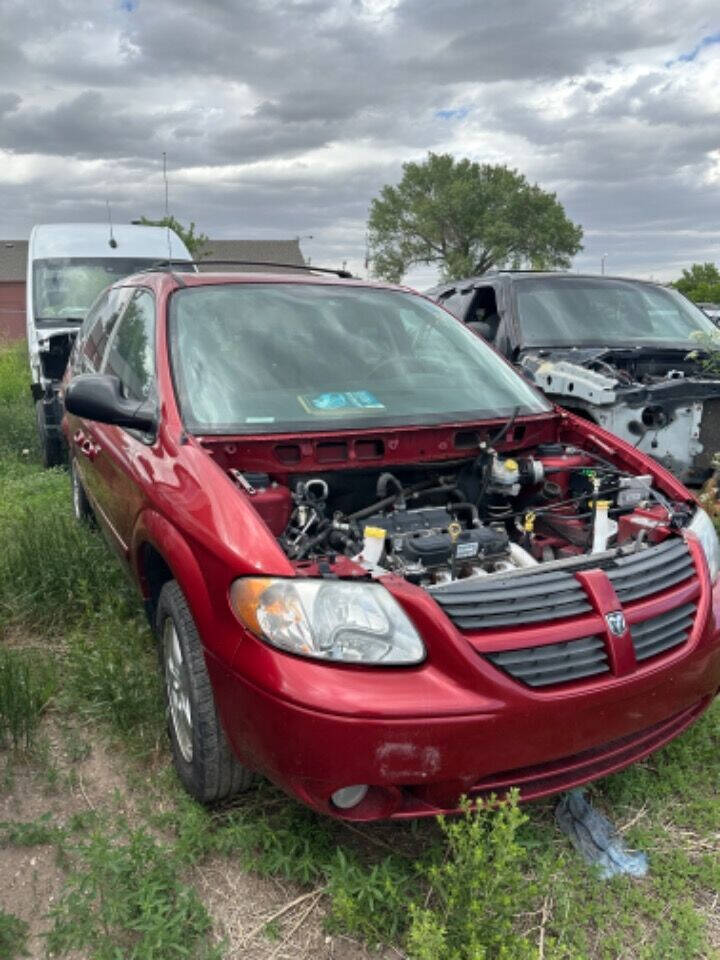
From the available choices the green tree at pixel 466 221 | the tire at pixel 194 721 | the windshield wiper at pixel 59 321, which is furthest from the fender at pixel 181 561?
the green tree at pixel 466 221

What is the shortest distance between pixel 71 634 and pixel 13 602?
384mm

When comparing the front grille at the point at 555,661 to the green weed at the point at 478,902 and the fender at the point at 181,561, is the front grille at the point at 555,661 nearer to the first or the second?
the green weed at the point at 478,902

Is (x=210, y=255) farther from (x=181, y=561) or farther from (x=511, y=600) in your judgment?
(x=511, y=600)

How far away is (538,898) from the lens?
2.21 meters

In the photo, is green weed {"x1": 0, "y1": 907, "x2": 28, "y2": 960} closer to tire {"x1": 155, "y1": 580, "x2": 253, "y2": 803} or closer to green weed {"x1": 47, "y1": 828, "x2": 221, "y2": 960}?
green weed {"x1": 47, "y1": 828, "x2": 221, "y2": 960}

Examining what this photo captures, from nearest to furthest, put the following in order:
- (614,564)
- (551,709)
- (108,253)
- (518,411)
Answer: (551,709)
(614,564)
(518,411)
(108,253)

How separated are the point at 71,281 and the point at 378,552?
8014 mm

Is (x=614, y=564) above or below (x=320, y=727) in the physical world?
above

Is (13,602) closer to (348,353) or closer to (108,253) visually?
(348,353)

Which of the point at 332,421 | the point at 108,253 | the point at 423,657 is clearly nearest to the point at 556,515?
the point at 332,421

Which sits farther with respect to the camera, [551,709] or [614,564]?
[614,564]

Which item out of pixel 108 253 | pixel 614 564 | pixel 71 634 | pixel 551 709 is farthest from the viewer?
pixel 108 253

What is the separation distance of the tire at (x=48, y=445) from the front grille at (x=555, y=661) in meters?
6.02

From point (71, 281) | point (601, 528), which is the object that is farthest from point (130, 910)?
point (71, 281)
